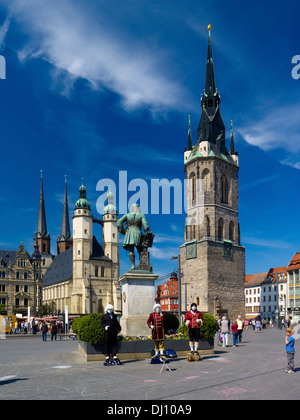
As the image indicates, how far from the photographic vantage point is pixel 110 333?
12.9 metres

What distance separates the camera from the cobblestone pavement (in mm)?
8273

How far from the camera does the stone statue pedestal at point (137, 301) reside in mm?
16125

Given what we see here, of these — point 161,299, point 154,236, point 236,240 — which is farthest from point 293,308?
point 154,236

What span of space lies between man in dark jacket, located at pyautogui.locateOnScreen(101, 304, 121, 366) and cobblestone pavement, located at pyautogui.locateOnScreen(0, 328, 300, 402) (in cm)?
32

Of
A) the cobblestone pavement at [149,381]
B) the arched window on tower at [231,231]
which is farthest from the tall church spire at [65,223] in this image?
the cobblestone pavement at [149,381]

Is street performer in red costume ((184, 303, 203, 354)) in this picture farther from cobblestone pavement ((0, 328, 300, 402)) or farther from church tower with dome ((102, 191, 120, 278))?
church tower with dome ((102, 191, 120, 278))

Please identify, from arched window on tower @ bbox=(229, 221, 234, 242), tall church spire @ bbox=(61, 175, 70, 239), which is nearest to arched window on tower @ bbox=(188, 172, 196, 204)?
arched window on tower @ bbox=(229, 221, 234, 242)

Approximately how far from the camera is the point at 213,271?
7069 cm

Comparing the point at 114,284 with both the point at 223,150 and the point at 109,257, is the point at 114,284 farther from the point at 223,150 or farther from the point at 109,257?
the point at 223,150

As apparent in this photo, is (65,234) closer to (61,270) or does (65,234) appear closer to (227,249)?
(61,270)

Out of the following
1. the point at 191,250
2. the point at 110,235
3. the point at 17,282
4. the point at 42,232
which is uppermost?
the point at 42,232

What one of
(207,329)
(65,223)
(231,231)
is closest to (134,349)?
(207,329)

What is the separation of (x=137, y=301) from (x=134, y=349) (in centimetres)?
238

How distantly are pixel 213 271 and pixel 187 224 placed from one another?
9699 mm
